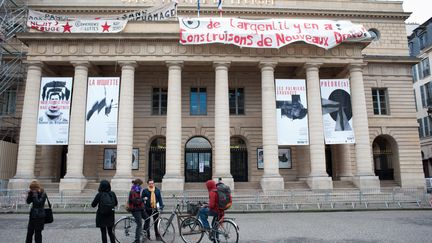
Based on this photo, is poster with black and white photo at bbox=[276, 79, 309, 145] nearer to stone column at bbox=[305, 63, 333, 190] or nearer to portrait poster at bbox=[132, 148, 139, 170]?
stone column at bbox=[305, 63, 333, 190]

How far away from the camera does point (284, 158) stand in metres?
28.3

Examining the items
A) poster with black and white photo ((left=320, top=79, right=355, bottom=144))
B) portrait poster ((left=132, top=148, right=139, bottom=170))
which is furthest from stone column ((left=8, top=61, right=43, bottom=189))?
poster with black and white photo ((left=320, top=79, right=355, bottom=144))

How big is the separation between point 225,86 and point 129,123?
7.04 meters

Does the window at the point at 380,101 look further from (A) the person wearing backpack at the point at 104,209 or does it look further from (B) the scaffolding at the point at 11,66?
(B) the scaffolding at the point at 11,66

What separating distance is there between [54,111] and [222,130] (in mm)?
11265

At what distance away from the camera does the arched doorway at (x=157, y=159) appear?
2808 cm

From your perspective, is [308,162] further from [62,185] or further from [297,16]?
[62,185]

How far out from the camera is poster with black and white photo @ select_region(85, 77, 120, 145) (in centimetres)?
2262

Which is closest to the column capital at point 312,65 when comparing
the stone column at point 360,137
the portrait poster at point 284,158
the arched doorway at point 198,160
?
the stone column at point 360,137

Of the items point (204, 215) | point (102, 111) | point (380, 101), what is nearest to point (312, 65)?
point (380, 101)

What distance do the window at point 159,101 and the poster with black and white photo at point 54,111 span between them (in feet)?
24.1

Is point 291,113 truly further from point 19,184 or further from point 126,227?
point 19,184

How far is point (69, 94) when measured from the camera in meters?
23.2

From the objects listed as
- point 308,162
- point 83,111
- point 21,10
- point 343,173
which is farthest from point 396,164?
point 21,10
